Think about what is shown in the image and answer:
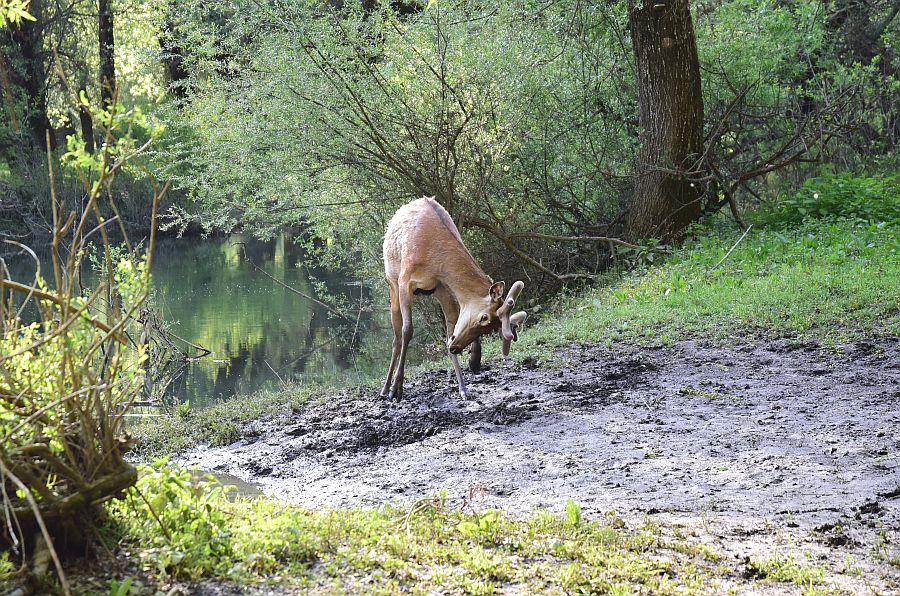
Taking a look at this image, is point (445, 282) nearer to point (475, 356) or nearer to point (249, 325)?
point (475, 356)

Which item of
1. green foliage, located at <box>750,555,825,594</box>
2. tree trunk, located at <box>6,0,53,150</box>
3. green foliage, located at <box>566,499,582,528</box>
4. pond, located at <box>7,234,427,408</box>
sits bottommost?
pond, located at <box>7,234,427,408</box>

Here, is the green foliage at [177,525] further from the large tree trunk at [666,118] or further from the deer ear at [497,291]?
the large tree trunk at [666,118]

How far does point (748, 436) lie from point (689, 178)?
30.6 feet

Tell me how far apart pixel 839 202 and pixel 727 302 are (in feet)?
15.4

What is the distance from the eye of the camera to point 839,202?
14609 millimetres

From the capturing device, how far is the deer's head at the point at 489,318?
8.18 meters

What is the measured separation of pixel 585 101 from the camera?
16.2 meters

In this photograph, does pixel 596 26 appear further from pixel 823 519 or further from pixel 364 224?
pixel 823 519

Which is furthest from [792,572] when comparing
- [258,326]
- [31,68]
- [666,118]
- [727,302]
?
[31,68]

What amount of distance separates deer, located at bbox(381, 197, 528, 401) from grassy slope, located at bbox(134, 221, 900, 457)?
146 cm

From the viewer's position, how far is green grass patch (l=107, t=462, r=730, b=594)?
Result: 12.5ft

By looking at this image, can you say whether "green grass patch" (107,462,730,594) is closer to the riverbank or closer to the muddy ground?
the riverbank

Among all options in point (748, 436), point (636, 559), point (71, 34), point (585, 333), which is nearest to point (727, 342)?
point (585, 333)

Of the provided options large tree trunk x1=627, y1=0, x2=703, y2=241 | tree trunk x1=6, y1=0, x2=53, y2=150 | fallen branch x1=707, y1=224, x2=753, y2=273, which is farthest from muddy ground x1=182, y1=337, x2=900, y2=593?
tree trunk x1=6, y1=0, x2=53, y2=150
